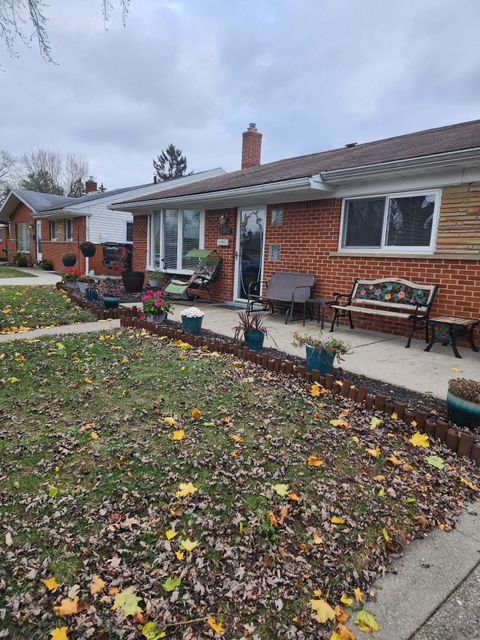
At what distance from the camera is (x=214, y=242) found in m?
9.88

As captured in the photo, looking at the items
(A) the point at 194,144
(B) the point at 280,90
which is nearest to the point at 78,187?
(A) the point at 194,144

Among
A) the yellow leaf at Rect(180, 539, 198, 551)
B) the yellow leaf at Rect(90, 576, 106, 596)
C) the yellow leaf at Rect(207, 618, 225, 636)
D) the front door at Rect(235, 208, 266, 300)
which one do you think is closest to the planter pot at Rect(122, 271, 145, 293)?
the front door at Rect(235, 208, 266, 300)

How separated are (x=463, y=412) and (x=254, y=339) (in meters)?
2.42

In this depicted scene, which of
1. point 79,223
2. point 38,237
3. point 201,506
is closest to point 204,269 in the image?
point 201,506

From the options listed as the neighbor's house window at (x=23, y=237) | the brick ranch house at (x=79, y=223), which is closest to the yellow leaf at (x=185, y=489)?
the brick ranch house at (x=79, y=223)

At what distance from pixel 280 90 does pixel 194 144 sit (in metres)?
32.4

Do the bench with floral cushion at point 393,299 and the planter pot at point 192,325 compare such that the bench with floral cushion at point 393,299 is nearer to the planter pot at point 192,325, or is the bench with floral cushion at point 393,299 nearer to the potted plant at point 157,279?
the planter pot at point 192,325

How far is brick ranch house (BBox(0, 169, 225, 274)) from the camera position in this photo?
17.5 meters

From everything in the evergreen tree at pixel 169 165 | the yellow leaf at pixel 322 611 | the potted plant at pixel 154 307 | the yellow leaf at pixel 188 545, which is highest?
the evergreen tree at pixel 169 165

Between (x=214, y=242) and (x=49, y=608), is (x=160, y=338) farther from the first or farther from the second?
(x=214, y=242)

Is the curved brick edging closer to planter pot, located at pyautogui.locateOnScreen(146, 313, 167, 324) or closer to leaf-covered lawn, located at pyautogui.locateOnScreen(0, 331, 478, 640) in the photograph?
leaf-covered lawn, located at pyautogui.locateOnScreen(0, 331, 478, 640)

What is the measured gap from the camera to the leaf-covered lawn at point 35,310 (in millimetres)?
6441

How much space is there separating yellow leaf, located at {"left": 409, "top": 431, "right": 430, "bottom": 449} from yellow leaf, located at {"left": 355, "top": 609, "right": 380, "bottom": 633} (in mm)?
1460

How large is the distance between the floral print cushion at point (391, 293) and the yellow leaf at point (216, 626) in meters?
5.22
